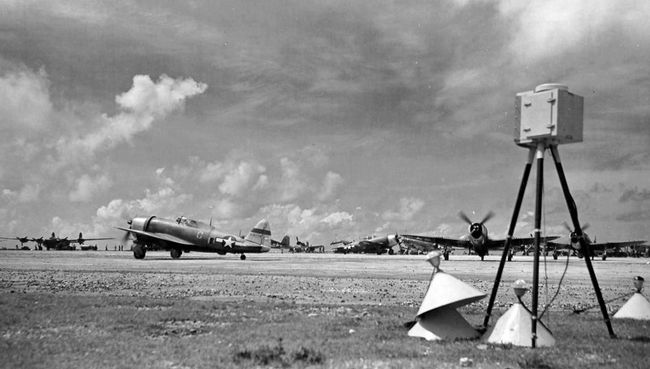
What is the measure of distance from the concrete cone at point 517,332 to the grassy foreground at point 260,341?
8.8 inches

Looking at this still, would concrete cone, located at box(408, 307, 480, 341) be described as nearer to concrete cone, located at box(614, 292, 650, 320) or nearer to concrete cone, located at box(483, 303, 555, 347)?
concrete cone, located at box(483, 303, 555, 347)

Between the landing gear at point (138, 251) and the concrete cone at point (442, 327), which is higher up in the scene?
the concrete cone at point (442, 327)

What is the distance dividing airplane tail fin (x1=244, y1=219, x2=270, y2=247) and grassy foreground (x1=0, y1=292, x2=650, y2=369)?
4248cm

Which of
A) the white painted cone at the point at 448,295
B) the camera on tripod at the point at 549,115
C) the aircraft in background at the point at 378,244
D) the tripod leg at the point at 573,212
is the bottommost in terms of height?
the aircraft in background at the point at 378,244

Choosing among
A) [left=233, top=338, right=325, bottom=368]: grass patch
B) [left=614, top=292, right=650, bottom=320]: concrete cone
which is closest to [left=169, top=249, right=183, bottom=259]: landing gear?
[left=614, top=292, right=650, bottom=320]: concrete cone

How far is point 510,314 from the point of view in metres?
8.20

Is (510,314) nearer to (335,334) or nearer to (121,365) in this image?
(335,334)

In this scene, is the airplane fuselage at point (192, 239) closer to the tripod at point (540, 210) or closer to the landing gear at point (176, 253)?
the landing gear at point (176, 253)

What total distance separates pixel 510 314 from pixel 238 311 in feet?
19.5

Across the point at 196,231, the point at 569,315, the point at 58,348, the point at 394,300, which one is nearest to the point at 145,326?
the point at 58,348

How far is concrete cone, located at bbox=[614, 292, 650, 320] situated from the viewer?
1041cm

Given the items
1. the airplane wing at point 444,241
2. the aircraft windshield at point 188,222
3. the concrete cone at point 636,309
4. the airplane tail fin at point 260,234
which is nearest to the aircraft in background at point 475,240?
the airplane wing at point 444,241

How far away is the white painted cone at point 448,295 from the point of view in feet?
27.1

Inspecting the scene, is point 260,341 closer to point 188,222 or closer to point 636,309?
point 636,309
